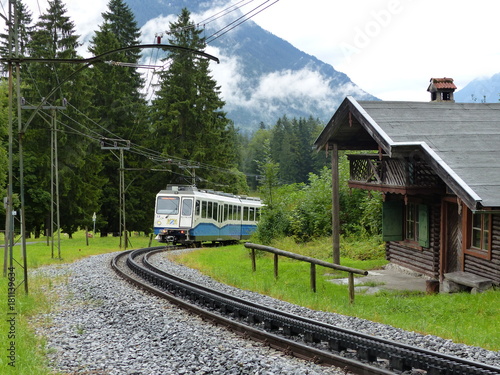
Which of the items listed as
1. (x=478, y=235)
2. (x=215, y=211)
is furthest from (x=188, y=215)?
(x=478, y=235)

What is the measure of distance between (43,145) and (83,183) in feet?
12.5

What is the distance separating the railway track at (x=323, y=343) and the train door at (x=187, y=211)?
1730cm

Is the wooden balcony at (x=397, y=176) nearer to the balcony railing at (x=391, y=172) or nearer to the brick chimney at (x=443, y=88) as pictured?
the balcony railing at (x=391, y=172)

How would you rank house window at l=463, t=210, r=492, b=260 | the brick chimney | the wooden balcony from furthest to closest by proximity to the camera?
the brick chimney
the wooden balcony
house window at l=463, t=210, r=492, b=260

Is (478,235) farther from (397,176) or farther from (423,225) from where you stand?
(397,176)

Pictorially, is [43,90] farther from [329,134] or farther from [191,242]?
[329,134]

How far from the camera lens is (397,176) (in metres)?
16.6

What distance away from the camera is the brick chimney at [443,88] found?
21000 mm

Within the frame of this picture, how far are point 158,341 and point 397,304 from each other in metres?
5.66

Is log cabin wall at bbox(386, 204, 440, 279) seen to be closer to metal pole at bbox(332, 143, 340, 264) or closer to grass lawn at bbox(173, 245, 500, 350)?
grass lawn at bbox(173, 245, 500, 350)

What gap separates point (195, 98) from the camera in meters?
46.8

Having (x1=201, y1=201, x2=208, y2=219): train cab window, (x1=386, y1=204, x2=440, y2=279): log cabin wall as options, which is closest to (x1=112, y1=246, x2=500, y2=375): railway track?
(x1=386, y1=204, x2=440, y2=279): log cabin wall

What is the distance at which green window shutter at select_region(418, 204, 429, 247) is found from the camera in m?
17.2

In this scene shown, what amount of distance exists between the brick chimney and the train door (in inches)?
547
